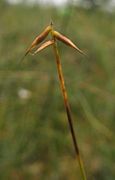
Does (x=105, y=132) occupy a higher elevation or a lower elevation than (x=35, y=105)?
lower

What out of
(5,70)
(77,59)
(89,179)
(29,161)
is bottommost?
(89,179)

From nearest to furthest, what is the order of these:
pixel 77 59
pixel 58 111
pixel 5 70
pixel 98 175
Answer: pixel 5 70
pixel 58 111
pixel 98 175
pixel 77 59

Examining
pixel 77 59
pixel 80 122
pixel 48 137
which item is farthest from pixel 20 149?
pixel 77 59

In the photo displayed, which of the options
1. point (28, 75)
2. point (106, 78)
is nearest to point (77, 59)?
point (106, 78)

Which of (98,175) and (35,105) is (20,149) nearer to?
(35,105)

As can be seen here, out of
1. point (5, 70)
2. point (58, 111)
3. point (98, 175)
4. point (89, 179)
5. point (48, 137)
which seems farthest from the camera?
point (98, 175)

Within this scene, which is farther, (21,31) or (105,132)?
(21,31)
